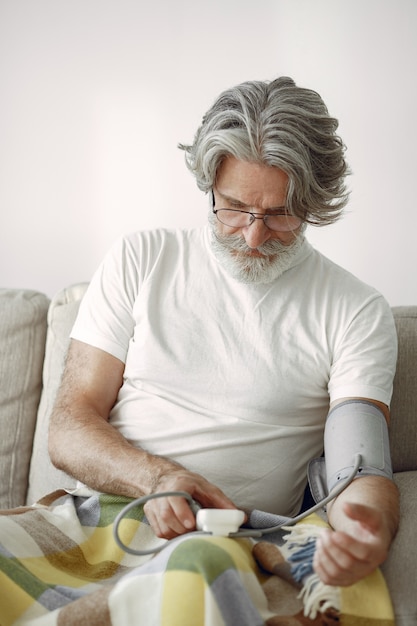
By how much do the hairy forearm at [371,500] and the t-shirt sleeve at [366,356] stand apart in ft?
0.60

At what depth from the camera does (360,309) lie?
5.51 ft

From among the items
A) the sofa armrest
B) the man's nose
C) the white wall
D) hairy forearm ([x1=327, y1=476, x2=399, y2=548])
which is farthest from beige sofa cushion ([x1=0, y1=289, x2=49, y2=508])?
the sofa armrest

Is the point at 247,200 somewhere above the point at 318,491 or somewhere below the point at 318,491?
above

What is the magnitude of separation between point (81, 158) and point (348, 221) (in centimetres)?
77

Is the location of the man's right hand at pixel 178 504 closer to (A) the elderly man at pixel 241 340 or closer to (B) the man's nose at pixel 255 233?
(A) the elderly man at pixel 241 340

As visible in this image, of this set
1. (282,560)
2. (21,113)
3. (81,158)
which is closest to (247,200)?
(282,560)

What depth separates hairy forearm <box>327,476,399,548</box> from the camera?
1355 millimetres

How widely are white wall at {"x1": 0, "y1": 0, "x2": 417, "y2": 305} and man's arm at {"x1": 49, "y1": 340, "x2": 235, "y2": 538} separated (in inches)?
30.1

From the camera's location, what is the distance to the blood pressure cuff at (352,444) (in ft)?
4.83

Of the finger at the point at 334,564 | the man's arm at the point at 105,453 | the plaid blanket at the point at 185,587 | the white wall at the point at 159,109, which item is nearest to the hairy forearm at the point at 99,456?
the man's arm at the point at 105,453

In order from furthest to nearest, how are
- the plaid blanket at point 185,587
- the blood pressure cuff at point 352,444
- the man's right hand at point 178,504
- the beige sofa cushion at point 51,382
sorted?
the beige sofa cushion at point 51,382 → the blood pressure cuff at point 352,444 → the man's right hand at point 178,504 → the plaid blanket at point 185,587

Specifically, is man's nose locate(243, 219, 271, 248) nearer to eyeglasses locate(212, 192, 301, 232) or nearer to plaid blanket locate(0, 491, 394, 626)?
eyeglasses locate(212, 192, 301, 232)

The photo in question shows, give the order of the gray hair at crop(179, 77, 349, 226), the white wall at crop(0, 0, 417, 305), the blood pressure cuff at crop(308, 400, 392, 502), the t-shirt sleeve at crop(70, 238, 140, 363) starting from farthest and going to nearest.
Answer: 1. the white wall at crop(0, 0, 417, 305)
2. the t-shirt sleeve at crop(70, 238, 140, 363)
3. the gray hair at crop(179, 77, 349, 226)
4. the blood pressure cuff at crop(308, 400, 392, 502)

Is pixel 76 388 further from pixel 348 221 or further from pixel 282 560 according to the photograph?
pixel 348 221
